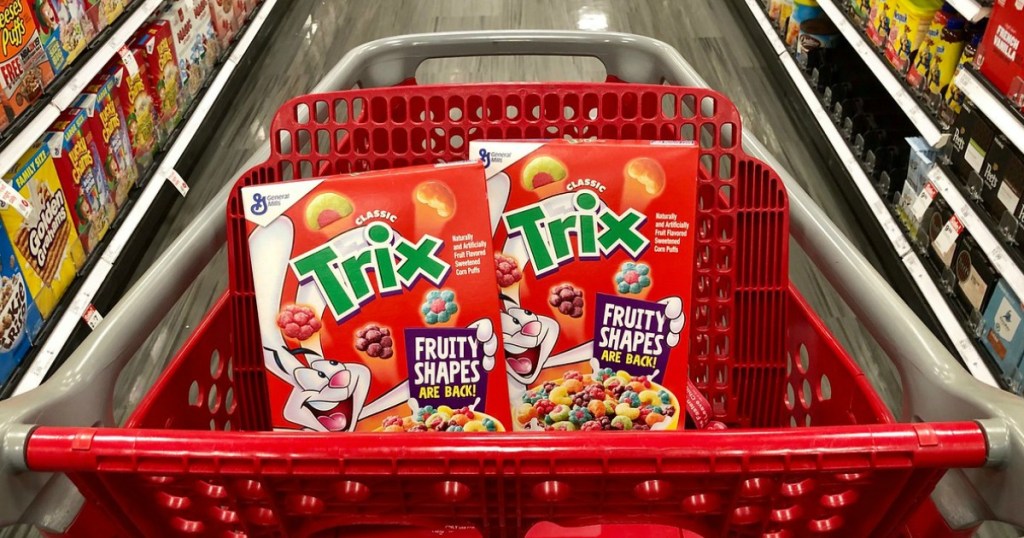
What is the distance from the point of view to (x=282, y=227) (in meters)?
0.99

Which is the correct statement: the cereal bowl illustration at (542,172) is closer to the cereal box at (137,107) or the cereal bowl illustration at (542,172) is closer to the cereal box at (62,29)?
the cereal box at (62,29)

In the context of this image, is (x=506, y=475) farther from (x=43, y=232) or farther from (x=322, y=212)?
(x=43, y=232)

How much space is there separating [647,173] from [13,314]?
1.62 meters

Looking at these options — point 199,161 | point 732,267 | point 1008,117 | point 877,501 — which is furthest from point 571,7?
point 877,501

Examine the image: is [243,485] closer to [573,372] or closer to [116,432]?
[116,432]

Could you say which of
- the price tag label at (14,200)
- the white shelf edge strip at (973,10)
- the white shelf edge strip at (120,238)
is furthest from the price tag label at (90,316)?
the white shelf edge strip at (973,10)

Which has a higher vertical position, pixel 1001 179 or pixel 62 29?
pixel 62 29

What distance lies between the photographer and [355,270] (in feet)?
3.25

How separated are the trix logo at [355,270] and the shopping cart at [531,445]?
18cm

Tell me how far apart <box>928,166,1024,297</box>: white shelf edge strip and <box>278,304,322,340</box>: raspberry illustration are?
1.62m

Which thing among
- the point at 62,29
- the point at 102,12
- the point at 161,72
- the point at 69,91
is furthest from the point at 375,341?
the point at 161,72

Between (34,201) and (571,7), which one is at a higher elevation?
(571,7)

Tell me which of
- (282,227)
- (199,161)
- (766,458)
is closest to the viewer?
(766,458)

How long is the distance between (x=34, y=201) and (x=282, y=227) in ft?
4.35
